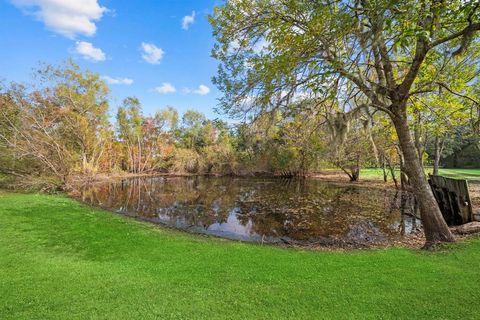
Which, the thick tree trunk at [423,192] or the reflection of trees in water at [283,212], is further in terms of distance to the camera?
the reflection of trees in water at [283,212]

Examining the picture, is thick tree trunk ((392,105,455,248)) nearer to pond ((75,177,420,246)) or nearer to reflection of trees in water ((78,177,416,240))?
pond ((75,177,420,246))

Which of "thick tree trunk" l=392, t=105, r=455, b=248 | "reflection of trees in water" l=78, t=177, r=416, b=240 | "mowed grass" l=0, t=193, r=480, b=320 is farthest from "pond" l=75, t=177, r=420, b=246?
"mowed grass" l=0, t=193, r=480, b=320

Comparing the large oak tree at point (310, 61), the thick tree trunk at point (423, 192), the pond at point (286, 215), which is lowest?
the pond at point (286, 215)

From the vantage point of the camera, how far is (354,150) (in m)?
21.5

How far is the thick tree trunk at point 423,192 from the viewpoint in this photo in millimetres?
5879

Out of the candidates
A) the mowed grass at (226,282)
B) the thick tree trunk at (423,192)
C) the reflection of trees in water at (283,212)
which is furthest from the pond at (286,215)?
the mowed grass at (226,282)

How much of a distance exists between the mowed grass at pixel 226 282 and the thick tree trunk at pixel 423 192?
0.52 m

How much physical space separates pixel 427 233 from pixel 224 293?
17.0 ft

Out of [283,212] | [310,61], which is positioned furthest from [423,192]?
[283,212]

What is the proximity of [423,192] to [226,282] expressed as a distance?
506 cm

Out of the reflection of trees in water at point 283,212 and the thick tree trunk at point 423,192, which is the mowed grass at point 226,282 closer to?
the thick tree trunk at point 423,192

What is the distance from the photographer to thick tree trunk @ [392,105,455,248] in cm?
588

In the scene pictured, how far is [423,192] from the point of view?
605cm

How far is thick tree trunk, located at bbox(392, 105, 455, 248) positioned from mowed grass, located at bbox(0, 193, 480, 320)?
20.3 inches
